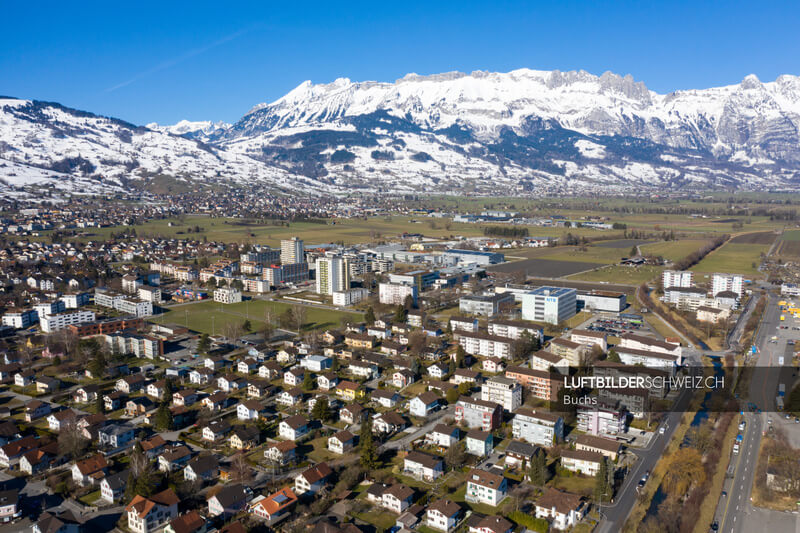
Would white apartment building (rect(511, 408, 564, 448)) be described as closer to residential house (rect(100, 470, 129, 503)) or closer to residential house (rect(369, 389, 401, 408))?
residential house (rect(369, 389, 401, 408))

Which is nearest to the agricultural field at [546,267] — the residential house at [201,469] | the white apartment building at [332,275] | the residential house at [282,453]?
the white apartment building at [332,275]

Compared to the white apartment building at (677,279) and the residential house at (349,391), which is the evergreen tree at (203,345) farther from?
the white apartment building at (677,279)

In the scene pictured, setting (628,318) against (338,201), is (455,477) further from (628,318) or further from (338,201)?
(338,201)

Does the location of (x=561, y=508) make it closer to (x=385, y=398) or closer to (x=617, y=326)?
(x=385, y=398)

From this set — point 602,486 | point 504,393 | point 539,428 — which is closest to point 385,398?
point 504,393

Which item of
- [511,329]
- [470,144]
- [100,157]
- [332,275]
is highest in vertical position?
[470,144]

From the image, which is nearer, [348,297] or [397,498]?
[397,498]
